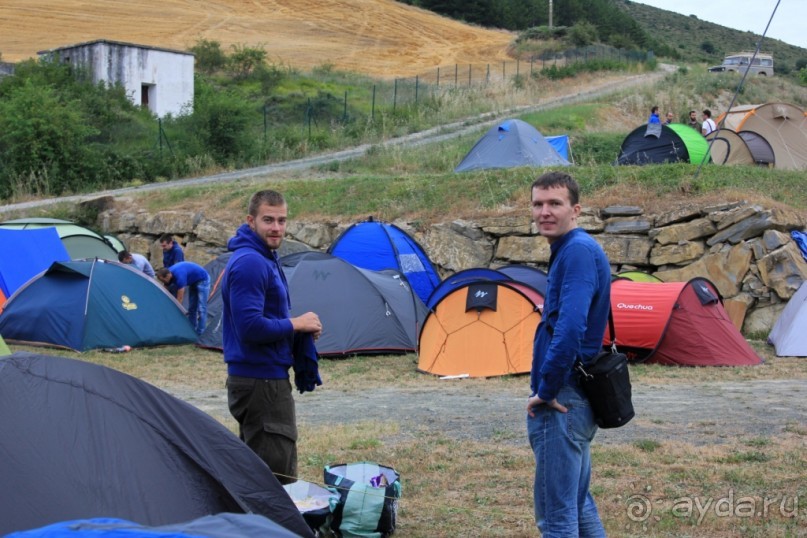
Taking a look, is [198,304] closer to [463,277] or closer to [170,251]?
[170,251]

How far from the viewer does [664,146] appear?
22.1 metres

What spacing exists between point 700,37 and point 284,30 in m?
41.7

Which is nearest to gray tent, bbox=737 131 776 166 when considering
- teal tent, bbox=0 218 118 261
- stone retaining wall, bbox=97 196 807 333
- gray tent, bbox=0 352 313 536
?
stone retaining wall, bbox=97 196 807 333

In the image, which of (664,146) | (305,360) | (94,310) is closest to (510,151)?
(664,146)

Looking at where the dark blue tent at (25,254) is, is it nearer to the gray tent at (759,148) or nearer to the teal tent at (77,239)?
the teal tent at (77,239)

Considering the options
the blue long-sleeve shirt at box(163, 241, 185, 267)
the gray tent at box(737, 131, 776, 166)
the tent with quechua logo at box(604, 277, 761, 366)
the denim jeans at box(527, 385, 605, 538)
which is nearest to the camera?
the denim jeans at box(527, 385, 605, 538)

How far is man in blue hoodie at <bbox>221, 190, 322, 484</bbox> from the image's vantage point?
15.9 feet

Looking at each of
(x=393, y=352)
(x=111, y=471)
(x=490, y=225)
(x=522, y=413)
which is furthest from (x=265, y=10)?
(x=111, y=471)

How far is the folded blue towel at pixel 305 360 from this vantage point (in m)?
5.20

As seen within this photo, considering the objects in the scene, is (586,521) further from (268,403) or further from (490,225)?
(490,225)

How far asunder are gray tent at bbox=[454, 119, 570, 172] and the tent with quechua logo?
889 centimetres

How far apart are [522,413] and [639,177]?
1009cm

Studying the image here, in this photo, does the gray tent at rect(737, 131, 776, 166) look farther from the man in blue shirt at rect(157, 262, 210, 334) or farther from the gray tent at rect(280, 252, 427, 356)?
the man in blue shirt at rect(157, 262, 210, 334)

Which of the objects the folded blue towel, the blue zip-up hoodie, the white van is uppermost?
the white van
